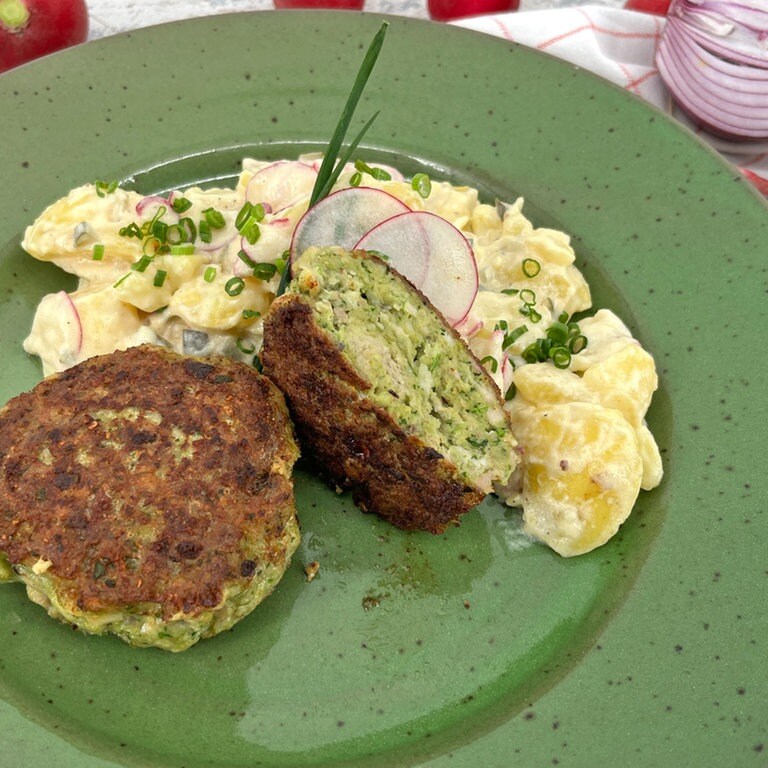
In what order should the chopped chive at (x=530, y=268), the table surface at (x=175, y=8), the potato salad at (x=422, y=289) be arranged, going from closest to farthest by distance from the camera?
the potato salad at (x=422, y=289), the chopped chive at (x=530, y=268), the table surface at (x=175, y=8)

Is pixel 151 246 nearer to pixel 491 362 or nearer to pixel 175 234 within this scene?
pixel 175 234

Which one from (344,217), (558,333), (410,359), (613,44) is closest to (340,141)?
(344,217)

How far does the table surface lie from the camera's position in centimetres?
618

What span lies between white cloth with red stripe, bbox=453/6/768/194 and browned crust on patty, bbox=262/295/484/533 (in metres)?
2.90

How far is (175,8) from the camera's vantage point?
20.8ft

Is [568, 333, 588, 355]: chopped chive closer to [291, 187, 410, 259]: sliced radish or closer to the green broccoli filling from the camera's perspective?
[291, 187, 410, 259]: sliced radish

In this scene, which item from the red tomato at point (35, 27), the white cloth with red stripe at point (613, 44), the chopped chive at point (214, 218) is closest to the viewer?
the chopped chive at point (214, 218)

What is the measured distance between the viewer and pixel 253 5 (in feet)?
20.9

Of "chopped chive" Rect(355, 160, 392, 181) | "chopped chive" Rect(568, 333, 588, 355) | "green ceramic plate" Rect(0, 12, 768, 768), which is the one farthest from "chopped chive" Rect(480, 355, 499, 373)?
"chopped chive" Rect(355, 160, 392, 181)

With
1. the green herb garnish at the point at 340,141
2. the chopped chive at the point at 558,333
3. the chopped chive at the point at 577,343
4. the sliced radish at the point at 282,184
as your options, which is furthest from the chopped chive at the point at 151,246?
the chopped chive at the point at 577,343

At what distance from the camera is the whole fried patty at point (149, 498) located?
3.07 metres

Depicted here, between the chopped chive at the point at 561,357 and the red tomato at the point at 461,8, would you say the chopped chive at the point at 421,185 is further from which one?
the red tomato at the point at 461,8

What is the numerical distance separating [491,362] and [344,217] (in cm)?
98

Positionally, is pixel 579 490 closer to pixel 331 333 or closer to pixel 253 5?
pixel 331 333
